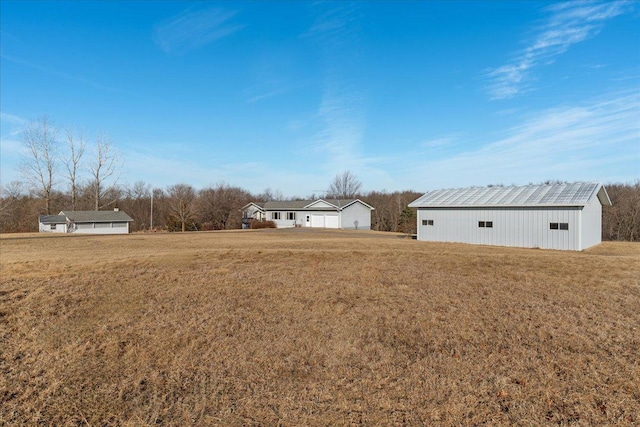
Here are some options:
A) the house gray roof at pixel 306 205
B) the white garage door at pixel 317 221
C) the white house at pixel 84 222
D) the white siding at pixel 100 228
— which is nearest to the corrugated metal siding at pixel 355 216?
the house gray roof at pixel 306 205

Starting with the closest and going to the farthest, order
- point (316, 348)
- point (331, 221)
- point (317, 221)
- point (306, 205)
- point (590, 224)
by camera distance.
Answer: point (316, 348)
point (590, 224)
point (331, 221)
point (317, 221)
point (306, 205)

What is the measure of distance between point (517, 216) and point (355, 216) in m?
26.8

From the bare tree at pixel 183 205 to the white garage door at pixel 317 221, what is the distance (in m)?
17.3

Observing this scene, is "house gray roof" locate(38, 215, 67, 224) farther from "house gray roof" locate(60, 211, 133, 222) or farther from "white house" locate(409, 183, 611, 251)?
"white house" locate(409, 183, 611, 251)

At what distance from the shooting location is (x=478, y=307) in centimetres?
877

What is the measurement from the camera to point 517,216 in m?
22.6

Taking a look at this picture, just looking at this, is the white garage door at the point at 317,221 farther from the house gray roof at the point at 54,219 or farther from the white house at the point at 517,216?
the house gray roof at the point at 54,219

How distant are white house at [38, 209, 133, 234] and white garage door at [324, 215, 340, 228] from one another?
88.3 ft

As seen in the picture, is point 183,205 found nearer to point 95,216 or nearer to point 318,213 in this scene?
point 95,216

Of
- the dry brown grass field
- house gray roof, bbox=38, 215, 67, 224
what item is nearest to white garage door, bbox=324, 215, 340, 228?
house gray roof, bbox=38, 215, 67, 224

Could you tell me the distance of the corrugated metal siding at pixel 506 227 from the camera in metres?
20.9

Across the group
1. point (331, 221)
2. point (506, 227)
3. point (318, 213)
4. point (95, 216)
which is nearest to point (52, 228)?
point (95, 216)

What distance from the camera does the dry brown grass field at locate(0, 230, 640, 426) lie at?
4945 mm

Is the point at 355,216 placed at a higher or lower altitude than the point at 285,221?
higher
